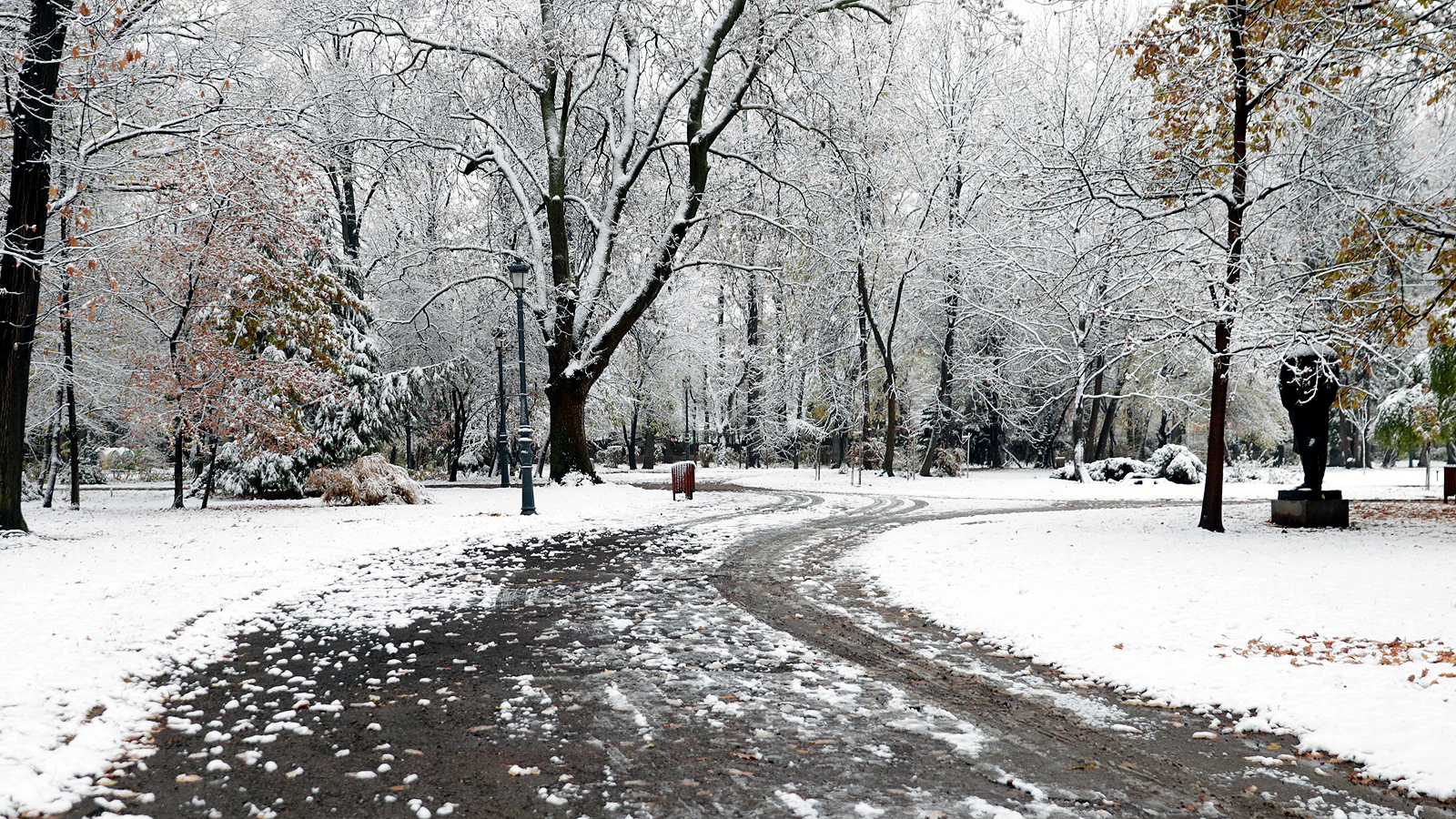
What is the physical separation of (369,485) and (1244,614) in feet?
53.8

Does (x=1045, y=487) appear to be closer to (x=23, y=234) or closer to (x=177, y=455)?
(x=177, y=455)

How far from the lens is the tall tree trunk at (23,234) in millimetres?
11883

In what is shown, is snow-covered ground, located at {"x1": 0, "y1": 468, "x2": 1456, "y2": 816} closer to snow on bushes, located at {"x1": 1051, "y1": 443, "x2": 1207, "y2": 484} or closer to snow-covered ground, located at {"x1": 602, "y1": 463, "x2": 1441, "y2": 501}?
snow-covered ground, located at {"x1": 602, "y1": 463, "x2": 1441, "y2": 501}

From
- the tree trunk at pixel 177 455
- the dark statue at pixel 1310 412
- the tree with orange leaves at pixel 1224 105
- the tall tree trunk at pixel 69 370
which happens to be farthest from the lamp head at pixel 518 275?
the dark statue at pixel 1310 412

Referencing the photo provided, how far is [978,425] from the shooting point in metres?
39.4

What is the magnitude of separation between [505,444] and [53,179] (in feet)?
39.7

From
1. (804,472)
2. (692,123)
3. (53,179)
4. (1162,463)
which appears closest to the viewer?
(53,179)

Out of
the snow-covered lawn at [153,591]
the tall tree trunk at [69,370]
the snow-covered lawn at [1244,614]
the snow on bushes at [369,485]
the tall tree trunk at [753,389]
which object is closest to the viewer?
the snow-covered lawn at [153,591]

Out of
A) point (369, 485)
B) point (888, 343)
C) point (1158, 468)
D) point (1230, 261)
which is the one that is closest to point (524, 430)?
point (369, 485)

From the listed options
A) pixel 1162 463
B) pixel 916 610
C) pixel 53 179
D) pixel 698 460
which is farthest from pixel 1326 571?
pixel 698 460

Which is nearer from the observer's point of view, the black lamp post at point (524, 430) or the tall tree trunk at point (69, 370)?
the black lamp post at point (524, 430)

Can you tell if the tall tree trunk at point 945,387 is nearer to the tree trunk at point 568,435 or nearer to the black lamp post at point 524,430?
the tree trunk at point 568,435

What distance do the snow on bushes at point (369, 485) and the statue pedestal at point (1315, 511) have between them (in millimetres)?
16361

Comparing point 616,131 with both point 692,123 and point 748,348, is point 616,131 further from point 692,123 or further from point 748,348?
point 748,348
